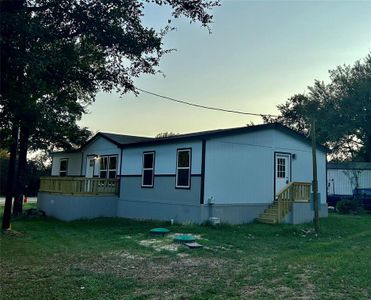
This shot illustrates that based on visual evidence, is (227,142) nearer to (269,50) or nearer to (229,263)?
(269,50)

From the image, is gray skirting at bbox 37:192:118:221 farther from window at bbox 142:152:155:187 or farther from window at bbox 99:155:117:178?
window at bbox 142:152:155:187

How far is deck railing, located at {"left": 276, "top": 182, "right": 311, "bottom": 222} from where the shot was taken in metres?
14.2

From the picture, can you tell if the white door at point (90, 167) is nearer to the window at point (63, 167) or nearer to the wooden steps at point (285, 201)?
the window at point (63, 167)

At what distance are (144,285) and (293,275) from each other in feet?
7.88

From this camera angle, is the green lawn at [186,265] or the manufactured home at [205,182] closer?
the green lawn at [186,265]

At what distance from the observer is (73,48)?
7.14 meters

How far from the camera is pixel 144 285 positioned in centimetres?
558

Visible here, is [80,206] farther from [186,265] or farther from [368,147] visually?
[368,147]

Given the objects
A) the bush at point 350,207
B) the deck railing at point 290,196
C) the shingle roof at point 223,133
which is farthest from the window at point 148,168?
the bush at point 350,207

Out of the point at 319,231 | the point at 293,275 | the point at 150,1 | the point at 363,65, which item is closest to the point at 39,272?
the point at 293,275

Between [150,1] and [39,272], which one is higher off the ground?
[150,1]

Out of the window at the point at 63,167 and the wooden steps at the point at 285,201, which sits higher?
the window at the point at 63,167

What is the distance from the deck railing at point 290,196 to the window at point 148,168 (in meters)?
5.12

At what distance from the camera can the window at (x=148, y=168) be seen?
15.6m
